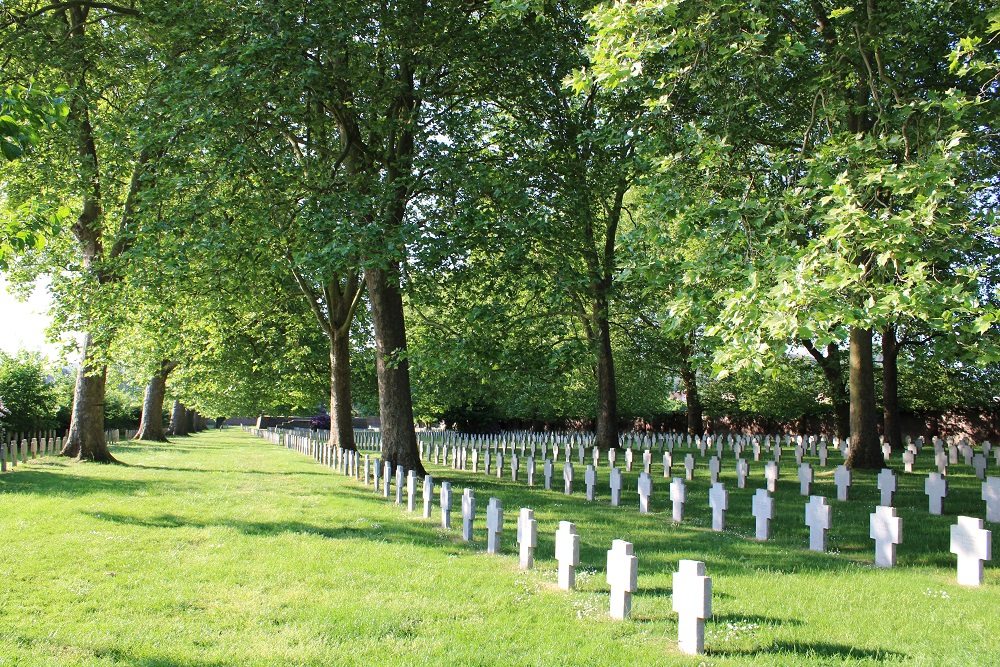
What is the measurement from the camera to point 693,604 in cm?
479

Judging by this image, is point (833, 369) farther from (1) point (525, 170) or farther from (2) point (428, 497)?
(2) point (428, 497)

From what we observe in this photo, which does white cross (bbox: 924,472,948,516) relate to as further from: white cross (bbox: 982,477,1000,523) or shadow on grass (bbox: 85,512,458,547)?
shadow on grass (bbox: 85,512,458,547)

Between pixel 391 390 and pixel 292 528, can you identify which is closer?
pixel 292 528

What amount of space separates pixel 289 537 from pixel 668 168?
647 centimetres

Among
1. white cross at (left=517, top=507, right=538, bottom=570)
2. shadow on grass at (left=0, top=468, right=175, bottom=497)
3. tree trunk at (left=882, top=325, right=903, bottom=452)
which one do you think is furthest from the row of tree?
tree trunk at (left=882, top=325, right=903, bottom=452)

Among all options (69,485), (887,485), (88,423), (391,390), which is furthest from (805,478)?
(88,423)

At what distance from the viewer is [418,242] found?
502 inches

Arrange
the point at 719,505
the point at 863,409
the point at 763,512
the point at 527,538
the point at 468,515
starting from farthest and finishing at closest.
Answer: the point at 863,409 < the point at 719,505 < the point at 763,512 < the point at 468,515 < the point at 527,538

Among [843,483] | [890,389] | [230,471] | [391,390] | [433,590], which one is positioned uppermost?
[890,389]

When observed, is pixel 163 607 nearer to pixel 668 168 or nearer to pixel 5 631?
pixel 5 631

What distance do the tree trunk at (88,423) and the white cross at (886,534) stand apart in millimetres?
18737

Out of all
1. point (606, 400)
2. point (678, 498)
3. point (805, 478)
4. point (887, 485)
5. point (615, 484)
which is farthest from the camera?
point (606, 400)

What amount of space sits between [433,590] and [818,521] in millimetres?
4552

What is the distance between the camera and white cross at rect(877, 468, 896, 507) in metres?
11.2
